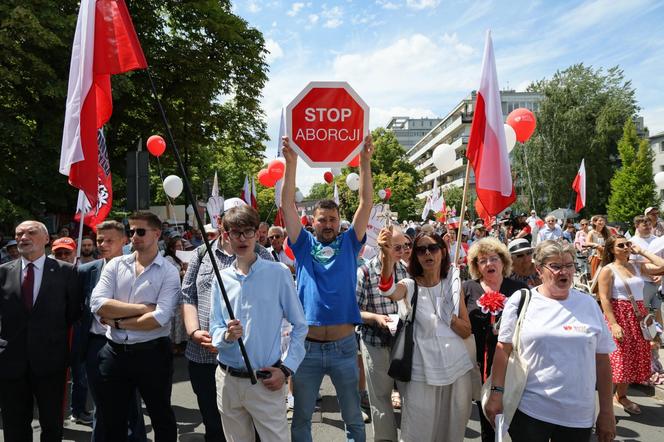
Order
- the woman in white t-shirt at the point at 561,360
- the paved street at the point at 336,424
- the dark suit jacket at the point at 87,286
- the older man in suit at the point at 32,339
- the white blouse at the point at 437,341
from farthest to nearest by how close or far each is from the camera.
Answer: the paved street at the point at 336,424 → the dark suit jacket at the point at 87,286 → the older man in suit at the point at 32,339 → the white blouse at the point at 437,341 → the woman in white t-shirt at the point at 561,360

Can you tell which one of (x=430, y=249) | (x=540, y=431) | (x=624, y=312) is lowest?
(x=540, y=431)

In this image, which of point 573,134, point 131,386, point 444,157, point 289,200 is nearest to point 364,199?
point 289,200

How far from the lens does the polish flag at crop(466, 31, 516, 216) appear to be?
14.9 ft

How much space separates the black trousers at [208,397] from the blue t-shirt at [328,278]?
0.76 meters

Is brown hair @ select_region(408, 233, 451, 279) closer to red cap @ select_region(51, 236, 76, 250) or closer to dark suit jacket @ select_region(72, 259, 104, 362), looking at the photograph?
dark suit jacket @ select_region(72, 259, 104, 362)

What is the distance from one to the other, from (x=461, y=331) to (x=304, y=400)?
110cm

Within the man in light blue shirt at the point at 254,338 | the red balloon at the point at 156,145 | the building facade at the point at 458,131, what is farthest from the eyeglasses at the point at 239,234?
the building facade at the point at 458,131

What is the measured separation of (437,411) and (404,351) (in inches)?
17.0

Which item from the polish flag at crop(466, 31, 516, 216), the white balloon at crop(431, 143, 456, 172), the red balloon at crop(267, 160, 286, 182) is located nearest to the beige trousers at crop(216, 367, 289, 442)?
the polish flag at crop(466, 31, 516, 216)

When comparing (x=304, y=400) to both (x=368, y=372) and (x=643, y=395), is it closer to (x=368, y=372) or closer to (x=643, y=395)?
(x=368, y=372)

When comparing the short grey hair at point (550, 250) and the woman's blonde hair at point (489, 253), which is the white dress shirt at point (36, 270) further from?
the short grey hair at point (550, 250)

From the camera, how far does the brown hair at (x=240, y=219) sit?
9.21ft

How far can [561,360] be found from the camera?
107 inches

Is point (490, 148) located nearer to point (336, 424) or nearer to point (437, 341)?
point (437, 341)
